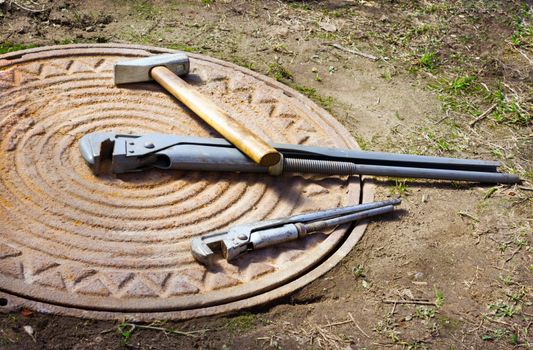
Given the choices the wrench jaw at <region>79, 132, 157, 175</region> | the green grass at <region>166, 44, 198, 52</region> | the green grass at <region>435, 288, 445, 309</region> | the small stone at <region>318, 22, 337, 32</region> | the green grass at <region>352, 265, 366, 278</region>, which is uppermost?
the small stone at <region>318, 22, 337, 32</region>

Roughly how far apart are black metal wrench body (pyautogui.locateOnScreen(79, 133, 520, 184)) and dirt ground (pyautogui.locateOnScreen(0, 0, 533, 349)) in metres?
0.10

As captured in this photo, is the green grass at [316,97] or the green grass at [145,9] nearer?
the green grass at [316,97]

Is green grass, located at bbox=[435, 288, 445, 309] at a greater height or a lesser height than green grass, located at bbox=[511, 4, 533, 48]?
lesser

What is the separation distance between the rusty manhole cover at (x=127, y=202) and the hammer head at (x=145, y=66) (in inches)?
2.3

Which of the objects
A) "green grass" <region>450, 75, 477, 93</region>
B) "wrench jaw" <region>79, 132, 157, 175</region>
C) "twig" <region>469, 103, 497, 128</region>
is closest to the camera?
"wrench jaw" <region>79, 132, 157, 175</region>

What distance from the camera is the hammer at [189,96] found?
9.04 feet

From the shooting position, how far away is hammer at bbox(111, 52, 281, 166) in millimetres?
2754

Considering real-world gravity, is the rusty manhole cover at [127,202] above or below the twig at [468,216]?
above

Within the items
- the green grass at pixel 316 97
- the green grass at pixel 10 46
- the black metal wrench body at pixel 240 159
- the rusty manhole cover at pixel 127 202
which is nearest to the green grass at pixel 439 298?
the rusty manhole cover at pixel 127 202

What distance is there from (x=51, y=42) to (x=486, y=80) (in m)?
2.90

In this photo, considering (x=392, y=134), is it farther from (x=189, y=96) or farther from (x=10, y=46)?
(x=10, y=46)

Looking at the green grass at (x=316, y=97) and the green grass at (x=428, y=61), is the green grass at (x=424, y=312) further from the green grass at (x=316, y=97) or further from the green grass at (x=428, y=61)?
the green grass at (x=428, y=61)

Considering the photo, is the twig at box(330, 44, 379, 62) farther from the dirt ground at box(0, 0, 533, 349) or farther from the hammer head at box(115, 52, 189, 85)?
the hammer head at box(115, 52, 189, 85)

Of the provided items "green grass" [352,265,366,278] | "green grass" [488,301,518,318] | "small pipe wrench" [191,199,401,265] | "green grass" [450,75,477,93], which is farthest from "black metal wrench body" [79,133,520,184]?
"green grass" [450,75,477,93]
